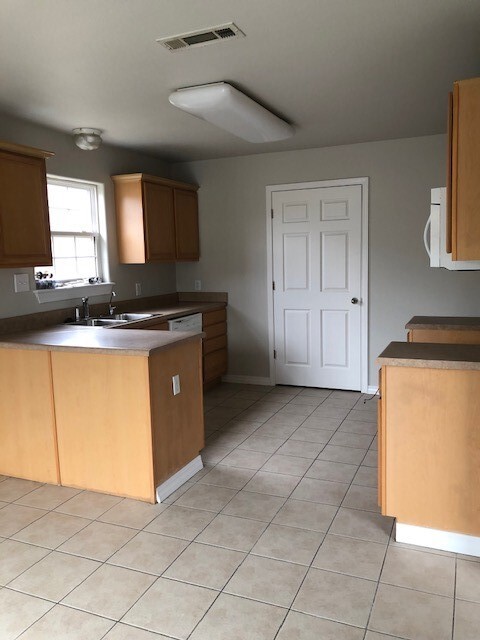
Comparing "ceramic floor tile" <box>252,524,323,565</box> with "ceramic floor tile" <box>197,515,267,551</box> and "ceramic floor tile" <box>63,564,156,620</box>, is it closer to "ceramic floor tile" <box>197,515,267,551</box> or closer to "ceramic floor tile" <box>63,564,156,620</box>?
"ceramic floor tile" <box>197,515,267,551</box>

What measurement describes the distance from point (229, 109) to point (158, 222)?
1.84 m

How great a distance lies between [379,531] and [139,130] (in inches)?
131

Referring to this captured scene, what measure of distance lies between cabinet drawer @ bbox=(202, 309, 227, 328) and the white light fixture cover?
74.2 inches

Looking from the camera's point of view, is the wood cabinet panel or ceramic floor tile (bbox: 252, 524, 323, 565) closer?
ceramic floor tile (bbox: 252, 524, 323, 565)

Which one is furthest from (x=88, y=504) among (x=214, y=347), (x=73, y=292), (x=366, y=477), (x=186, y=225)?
(x=186, y=225)

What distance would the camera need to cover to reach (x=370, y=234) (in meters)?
4.94

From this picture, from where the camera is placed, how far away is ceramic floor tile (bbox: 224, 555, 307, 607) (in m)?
2.13

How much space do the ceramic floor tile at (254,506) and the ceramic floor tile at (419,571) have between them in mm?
668

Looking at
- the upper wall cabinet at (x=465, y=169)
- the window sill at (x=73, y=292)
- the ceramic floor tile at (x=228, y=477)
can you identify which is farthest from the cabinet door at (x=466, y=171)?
the window sill at (x=73, y=292)

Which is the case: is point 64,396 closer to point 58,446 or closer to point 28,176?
point 58,446

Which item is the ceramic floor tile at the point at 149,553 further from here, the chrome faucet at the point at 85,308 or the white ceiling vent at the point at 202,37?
the white ceiling vent at the point at 202,37

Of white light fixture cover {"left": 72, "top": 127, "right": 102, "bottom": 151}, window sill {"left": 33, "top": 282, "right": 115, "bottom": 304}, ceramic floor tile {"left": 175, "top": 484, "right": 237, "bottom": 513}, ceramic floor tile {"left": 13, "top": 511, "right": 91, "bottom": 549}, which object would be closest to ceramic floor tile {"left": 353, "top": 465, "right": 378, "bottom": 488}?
ceramic floor tile {"left": 175, "top": 484, "right": 237, "bottom": 513}

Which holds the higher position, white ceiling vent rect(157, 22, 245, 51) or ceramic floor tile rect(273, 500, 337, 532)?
white ceiling vent rect(157, 22, 245, 51)

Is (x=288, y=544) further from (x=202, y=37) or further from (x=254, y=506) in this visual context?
(x=202, y=37)
